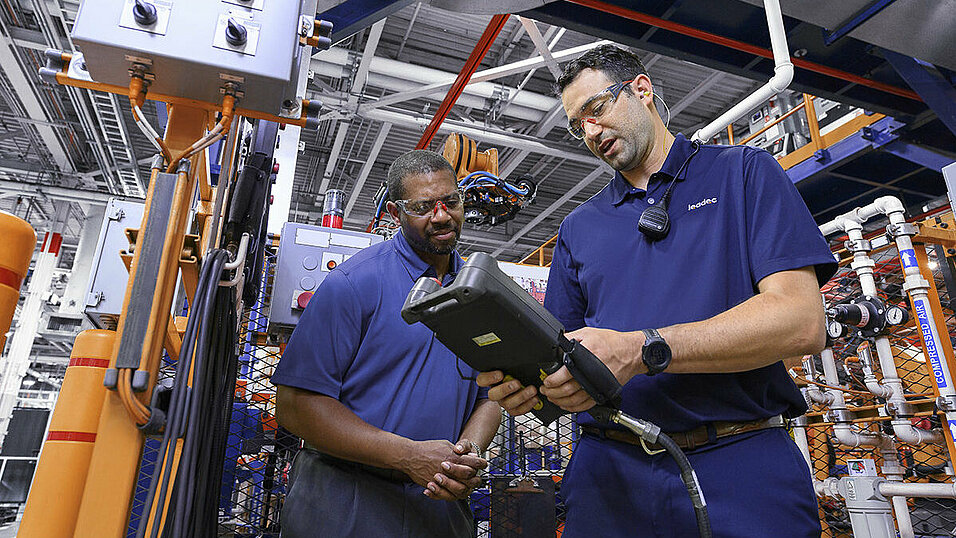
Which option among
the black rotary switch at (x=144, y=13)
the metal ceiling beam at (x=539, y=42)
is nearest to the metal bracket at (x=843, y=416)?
the metal ceiling beam at (x=539, y=42)

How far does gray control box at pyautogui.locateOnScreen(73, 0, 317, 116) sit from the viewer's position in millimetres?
1188

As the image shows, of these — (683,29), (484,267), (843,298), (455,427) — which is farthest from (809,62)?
(484,267)

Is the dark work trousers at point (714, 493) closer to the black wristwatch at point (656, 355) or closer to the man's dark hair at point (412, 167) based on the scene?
the black wristwatch at point (656, 355)

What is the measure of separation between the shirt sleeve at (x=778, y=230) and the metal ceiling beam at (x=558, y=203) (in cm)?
774

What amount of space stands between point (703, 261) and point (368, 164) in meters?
8.23

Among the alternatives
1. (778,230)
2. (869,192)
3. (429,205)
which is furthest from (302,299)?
(869,192)

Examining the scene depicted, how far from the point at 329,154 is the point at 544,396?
28.5 ft

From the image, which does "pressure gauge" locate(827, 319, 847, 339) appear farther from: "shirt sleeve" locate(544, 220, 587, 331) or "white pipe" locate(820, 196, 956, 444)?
"shirt sleeve" locate(544, 220, 587, 331)

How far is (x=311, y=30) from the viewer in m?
1.42

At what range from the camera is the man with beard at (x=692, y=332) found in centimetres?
107

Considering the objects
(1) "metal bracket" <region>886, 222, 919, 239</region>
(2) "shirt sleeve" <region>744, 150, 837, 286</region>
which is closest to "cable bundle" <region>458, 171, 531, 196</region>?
(2) "shirt sleeve" <region>744, 150, 837, 286</region>

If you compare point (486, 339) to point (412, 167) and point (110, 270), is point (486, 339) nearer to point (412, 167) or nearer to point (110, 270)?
point (412, 167)

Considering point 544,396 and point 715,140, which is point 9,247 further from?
point 715,140

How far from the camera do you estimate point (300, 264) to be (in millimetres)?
2656
